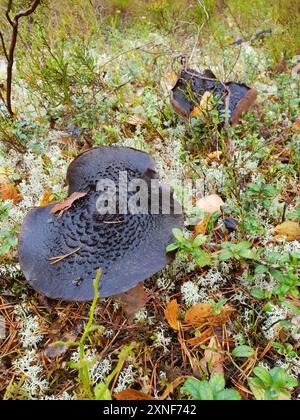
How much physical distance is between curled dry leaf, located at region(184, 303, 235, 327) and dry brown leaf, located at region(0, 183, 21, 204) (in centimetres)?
157

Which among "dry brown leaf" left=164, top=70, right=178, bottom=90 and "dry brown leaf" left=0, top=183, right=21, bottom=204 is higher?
"dry brown leaf" left=164, top=70, right=178, bottom=90

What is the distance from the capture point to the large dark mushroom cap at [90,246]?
5.11 feet

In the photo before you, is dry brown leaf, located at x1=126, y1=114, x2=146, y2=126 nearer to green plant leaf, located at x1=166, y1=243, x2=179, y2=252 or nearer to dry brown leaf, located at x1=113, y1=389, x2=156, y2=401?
green plant leaf, located at x1=166, y1=243, x2=179, y2=252

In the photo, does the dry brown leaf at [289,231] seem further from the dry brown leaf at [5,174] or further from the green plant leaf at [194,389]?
the dry brown leaf at [5,174]

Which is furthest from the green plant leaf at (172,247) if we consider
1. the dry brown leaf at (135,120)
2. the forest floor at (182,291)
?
the dry brown leaf at (135,120)

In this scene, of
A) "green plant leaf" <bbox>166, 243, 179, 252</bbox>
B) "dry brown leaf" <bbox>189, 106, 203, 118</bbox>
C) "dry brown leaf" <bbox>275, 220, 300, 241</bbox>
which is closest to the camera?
"green plant leaf" <bbox>166, 243, 179, 252</bbox>

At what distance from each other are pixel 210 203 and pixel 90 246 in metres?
0.93

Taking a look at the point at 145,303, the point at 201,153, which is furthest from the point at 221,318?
the point at 201,153

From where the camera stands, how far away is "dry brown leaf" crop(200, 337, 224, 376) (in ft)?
5.14

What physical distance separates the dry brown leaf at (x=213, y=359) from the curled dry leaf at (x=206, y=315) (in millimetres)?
92

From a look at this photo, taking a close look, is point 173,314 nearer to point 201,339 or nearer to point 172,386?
point 201,339

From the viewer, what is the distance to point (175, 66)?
3.81m

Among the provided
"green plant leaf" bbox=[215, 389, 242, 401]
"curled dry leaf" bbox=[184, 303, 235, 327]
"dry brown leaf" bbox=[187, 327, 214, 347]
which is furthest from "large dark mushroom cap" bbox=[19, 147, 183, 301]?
"green plant leaf" bbox=[215, 389, 242, 401]
